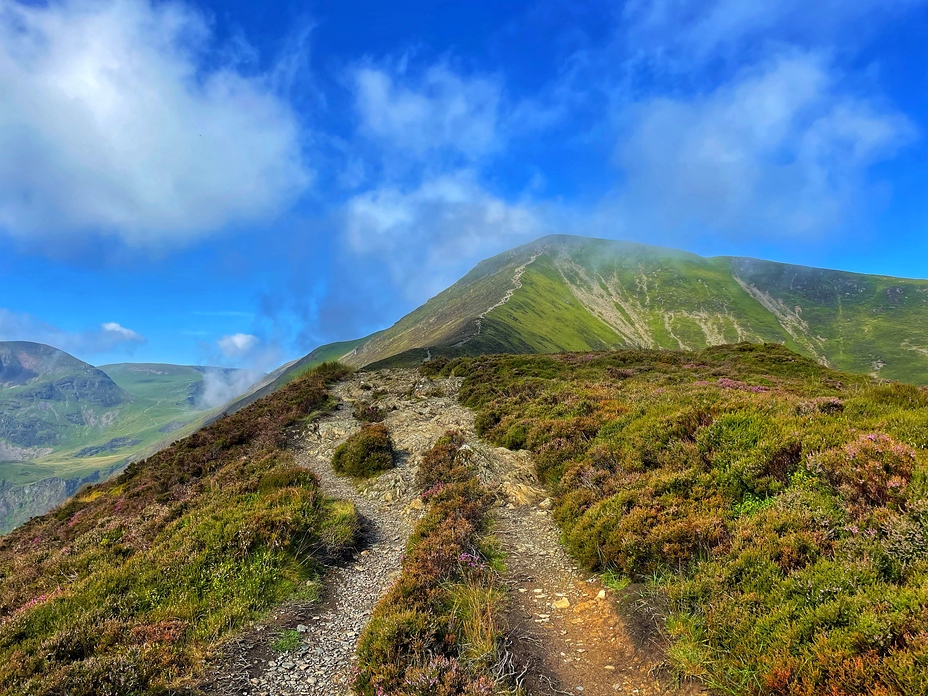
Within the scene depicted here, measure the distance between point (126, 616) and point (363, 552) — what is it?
562 cm

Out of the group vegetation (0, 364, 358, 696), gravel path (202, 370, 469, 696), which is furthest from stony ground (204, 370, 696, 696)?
vegetation (0, 364, 358, 696)

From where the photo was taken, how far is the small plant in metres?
8.17

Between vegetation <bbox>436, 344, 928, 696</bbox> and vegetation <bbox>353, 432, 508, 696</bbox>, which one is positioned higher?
vegetation <bbox>436, 344, 928, 696</bbox>

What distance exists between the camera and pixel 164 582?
9.99 meters

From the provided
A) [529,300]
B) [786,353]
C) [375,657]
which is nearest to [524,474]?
[375,657]

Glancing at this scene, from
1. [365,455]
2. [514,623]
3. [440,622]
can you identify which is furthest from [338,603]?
[365,455]

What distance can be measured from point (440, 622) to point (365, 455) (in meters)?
13.6

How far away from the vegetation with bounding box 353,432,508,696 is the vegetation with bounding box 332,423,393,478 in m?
7.99

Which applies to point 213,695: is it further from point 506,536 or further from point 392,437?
point 392,437

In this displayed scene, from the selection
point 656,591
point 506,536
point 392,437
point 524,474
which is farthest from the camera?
point 392,437

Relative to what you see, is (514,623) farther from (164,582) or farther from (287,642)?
(164,582)

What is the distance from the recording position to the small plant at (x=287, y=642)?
817cm

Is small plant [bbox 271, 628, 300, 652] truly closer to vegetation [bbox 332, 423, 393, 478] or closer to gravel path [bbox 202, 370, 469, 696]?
gravel path [bbox 202, 370, 469, 696]

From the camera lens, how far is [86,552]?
13.9 metres
